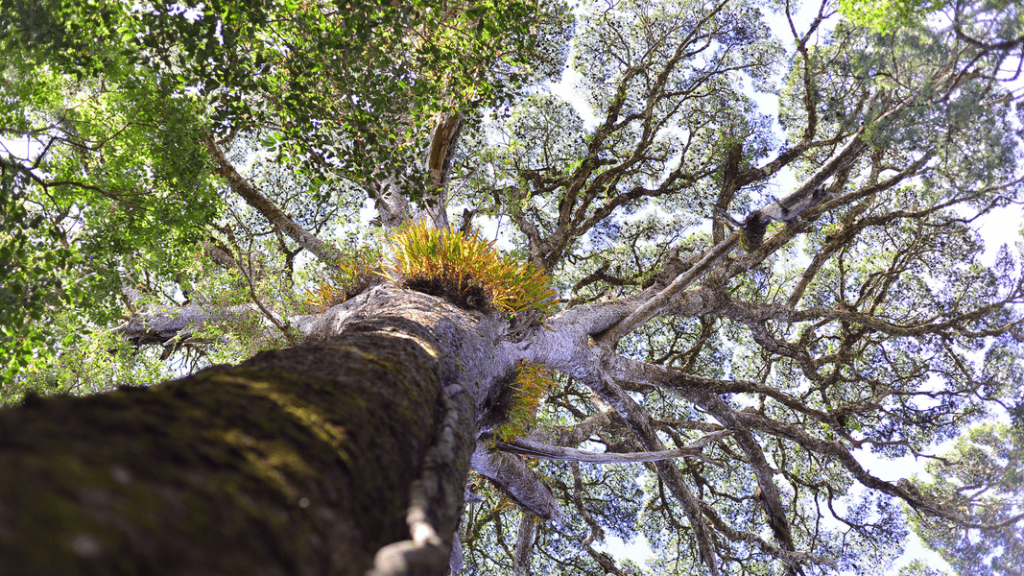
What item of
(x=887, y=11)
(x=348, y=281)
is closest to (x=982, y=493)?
(x=887, y=11)

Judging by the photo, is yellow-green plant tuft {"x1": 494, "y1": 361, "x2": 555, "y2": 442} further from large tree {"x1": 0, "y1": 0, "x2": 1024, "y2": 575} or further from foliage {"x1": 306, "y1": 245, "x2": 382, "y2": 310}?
foliage {"x1": 306, "y1": 245, "x2": 382, "y2": 310}

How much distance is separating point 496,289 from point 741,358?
25.7 ft

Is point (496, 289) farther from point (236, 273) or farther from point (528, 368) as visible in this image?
point (236, 273)

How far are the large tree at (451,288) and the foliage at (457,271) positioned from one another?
24 mm

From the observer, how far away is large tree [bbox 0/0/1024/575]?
102 centimetres

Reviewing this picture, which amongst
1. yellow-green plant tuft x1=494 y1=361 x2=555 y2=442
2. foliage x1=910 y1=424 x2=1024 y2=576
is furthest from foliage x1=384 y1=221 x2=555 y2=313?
foliage x1=910 y1=424 x2=1024 y2=576

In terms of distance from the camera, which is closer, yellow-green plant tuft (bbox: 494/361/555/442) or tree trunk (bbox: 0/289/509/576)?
tree trunk (bbox: 0/289/509/576)

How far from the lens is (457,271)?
12.8 feet

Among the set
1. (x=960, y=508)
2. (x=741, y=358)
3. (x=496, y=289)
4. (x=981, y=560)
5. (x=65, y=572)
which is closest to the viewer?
(x=65, y=572)

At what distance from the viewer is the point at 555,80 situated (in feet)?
30.0

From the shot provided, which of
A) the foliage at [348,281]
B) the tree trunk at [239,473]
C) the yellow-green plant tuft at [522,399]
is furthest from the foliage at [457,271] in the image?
the tree trunk at [239,473]

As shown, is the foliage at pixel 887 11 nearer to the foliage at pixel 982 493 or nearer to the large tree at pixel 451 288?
the large tree at pixel 451 288

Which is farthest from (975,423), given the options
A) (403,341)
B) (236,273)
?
(236,273)

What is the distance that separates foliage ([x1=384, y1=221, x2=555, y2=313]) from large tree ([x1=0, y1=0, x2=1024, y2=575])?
2cm
